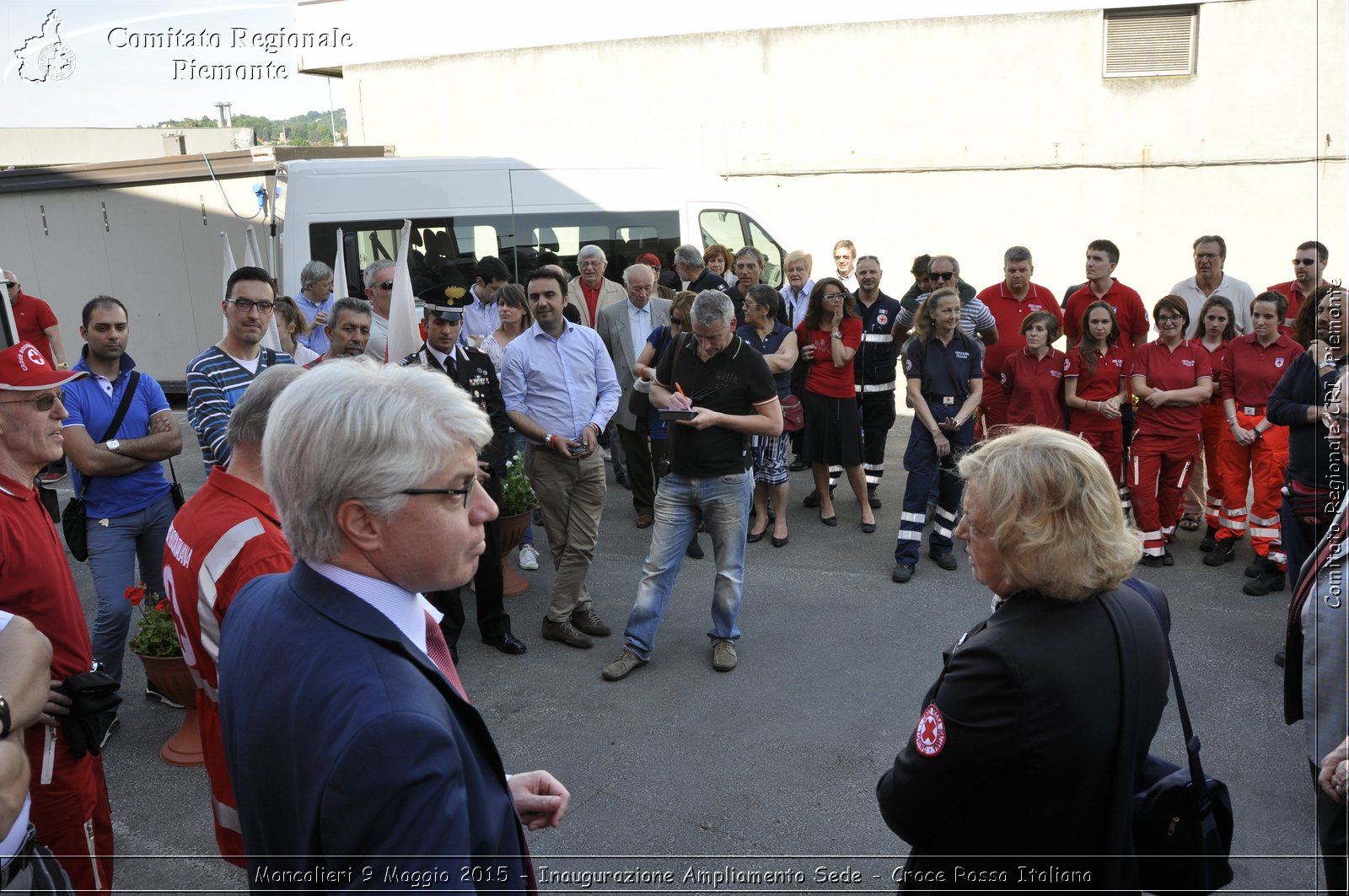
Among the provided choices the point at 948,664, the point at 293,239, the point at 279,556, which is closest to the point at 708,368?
the point at 279,556

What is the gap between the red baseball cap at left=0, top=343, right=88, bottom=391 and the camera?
10.4ft

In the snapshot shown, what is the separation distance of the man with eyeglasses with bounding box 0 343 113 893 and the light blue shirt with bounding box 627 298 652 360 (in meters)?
5.53

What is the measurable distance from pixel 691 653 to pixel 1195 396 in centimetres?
426

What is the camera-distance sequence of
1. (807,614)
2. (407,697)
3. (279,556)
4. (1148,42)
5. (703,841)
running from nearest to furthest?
1. (407,697)
2. (279,556)
3. (703,841)
4. (807,614)
5. (1148,42)

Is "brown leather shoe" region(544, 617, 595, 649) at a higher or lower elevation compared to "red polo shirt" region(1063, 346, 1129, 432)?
lower

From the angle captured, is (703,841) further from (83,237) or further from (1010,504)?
(83,237)

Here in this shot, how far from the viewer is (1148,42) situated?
1445cm

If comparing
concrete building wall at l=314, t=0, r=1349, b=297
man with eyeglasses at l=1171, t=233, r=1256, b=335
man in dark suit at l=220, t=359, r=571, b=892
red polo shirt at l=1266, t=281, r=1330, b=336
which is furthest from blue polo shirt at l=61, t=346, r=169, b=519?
concrete building wall at l=314, t=0, r=1349, b=297

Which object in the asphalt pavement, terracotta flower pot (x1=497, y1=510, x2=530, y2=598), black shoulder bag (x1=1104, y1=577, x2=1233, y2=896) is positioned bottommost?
the asphalt pavement

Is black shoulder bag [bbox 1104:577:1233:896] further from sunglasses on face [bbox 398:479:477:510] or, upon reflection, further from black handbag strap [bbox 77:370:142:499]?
black handbag strap [bbox 77:370:142:499]

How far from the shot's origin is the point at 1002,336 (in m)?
8.54

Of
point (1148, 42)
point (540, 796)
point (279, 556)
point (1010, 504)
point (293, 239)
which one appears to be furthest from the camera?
point (1148, 42)

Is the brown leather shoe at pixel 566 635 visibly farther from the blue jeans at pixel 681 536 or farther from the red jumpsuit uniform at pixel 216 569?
the red jumpsuit uniform at pixel 216 569

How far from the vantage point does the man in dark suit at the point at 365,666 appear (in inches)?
56.0
